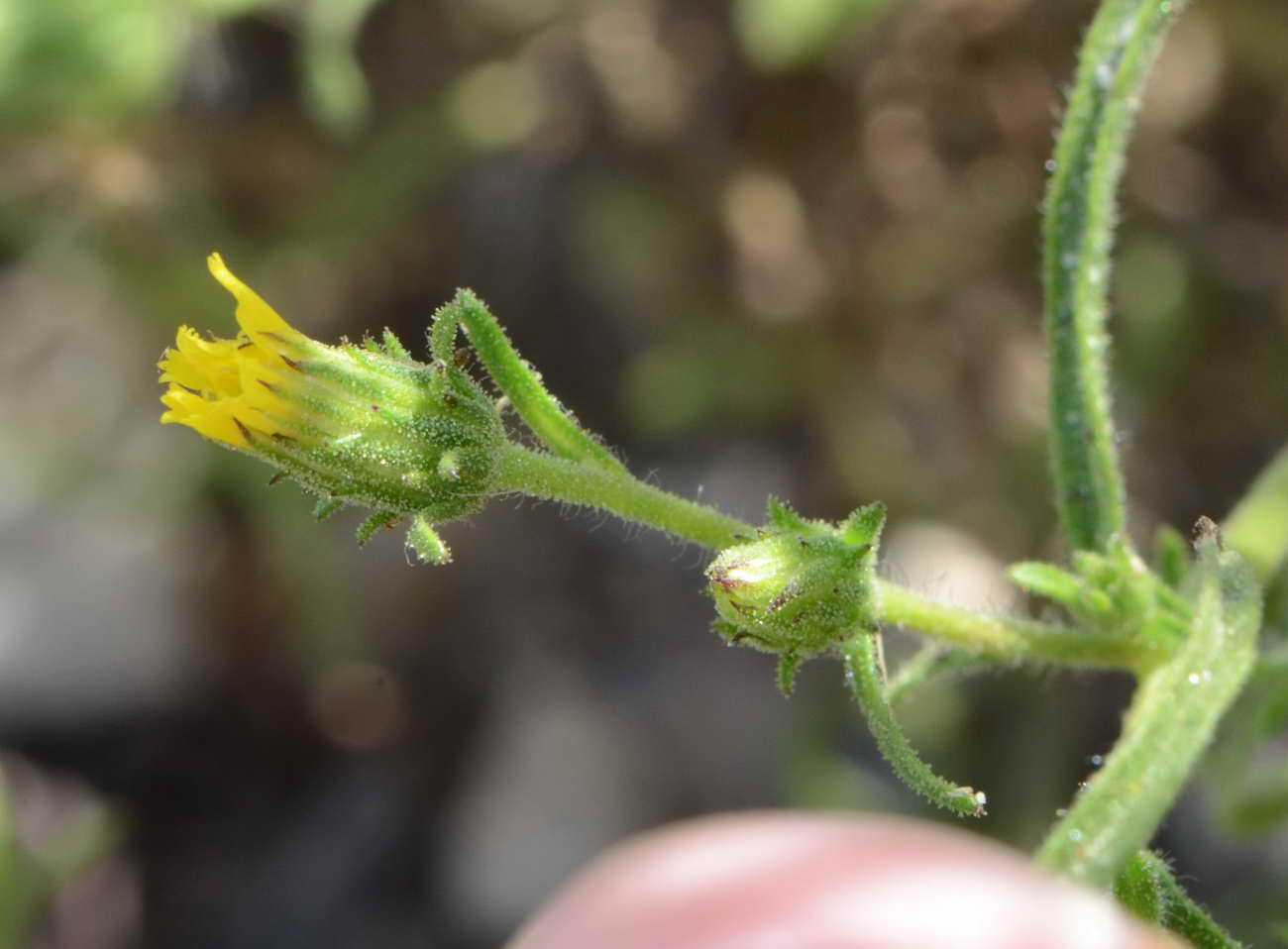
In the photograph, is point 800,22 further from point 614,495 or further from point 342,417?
point 342,417

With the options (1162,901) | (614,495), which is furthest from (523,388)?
(1162,901)

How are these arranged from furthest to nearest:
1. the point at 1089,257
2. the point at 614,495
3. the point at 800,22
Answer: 1. the point at 800,22
2. the point at 1089,257
3. the point at 614,495

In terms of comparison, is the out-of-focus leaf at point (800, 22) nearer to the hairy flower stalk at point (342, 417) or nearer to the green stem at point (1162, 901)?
the hairy flower stalk at point (342, 417)

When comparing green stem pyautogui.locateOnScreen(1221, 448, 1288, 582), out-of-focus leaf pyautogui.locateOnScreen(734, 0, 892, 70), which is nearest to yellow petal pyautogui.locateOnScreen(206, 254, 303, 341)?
green stem pyautogui.locateOnScreen(1221, 448, 1288, 582)

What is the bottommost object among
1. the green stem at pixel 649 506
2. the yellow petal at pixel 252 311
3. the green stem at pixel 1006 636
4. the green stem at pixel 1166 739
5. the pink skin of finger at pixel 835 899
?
the pink skin of finger at pixel 835 899

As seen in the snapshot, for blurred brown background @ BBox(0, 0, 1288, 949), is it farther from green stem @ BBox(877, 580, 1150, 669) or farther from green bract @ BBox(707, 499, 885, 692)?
green bract @ BBox(707, 499, 885, 692)

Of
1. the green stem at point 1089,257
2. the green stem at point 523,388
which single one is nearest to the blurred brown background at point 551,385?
the green stem at point 1089,257
